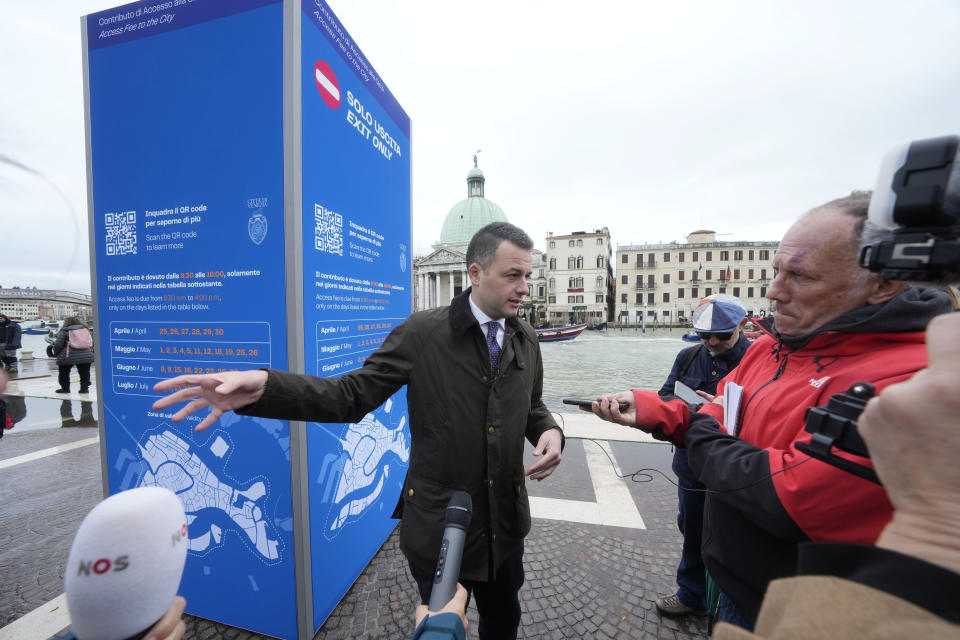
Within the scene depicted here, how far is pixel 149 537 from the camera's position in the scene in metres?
0.66

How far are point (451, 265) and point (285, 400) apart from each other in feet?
168

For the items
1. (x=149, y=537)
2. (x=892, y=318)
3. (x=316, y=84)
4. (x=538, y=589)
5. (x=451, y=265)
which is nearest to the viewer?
(x=149, y=537)

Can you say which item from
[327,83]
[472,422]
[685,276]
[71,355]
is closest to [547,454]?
[472,422]

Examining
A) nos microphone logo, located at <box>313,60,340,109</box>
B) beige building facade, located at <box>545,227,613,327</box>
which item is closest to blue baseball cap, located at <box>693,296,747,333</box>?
nos microphone logo, located at <box>313,60,340,109</box>

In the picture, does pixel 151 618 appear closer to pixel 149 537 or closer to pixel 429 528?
pixel 149 537

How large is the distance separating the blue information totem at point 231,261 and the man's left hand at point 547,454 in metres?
1.21

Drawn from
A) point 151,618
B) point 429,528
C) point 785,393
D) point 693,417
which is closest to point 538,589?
point 429,528

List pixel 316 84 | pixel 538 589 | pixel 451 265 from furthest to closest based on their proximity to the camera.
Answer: pixel 451 265, pixel 538 589, pixel 316 84

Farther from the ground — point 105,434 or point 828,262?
point 828,262

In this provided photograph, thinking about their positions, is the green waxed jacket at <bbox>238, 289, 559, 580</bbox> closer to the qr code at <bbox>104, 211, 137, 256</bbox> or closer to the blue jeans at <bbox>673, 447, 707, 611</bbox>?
the blue jeans at <bbox>673, 447, 707, 611</bbox>

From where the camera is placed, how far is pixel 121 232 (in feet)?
6.79

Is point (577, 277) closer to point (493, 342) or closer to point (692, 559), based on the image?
point (692, 559)

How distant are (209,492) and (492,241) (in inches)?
84.1

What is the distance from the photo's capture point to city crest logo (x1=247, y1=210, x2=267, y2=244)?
1826 mm
